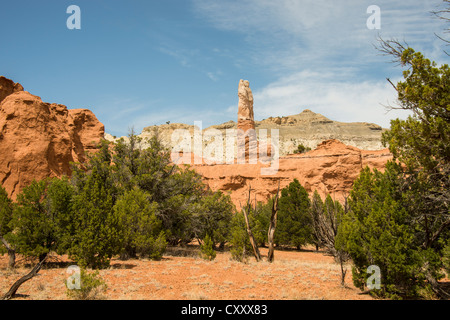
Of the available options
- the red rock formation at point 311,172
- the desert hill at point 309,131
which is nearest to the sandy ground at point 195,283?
the red rock formation at point 311,172

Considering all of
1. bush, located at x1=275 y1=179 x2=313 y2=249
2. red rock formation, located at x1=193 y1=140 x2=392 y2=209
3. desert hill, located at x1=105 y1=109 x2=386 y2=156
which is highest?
desert hill, located at x1=105 y1=109 x2=386 y2=156

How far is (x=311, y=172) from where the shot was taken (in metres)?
38.4

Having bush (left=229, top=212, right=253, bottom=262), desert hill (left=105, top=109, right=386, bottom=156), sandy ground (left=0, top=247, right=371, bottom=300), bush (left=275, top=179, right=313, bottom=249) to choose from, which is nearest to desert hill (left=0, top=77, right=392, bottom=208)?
bush (left=229, top=212, right=253, bottom=262)

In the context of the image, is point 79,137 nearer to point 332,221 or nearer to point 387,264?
point 332,221

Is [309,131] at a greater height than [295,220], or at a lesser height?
greater

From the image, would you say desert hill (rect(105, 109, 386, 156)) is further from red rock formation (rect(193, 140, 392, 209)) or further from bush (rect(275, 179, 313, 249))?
bush (rect(275, 179, 313, 249))

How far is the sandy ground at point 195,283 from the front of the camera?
798 cm

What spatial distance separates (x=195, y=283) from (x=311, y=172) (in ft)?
103

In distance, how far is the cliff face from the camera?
21688 millimetres

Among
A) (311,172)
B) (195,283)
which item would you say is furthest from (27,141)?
(311,172)

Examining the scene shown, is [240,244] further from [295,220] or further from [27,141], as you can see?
[27,141]

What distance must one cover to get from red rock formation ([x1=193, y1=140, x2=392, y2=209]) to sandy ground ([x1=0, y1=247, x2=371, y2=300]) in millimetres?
22964
